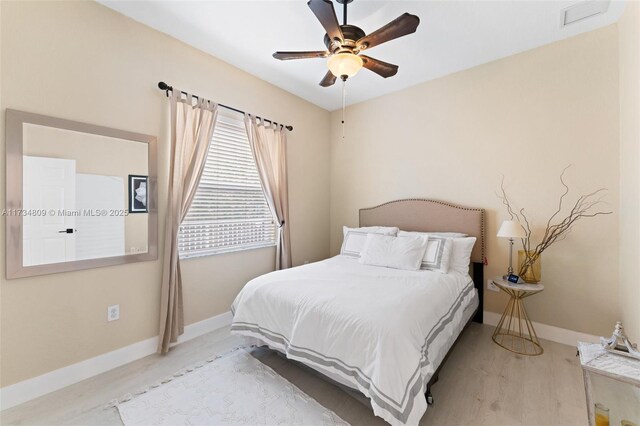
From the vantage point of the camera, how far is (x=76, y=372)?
199 cm

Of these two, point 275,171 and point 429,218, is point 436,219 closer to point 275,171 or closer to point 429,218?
point 429,218

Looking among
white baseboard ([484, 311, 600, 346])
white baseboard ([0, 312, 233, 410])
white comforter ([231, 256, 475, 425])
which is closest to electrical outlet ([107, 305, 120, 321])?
white baseboard ([0, 312, 233, 410])

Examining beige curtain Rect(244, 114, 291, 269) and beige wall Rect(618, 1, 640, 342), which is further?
beige curtain Rect(244, 114, 291, 269)

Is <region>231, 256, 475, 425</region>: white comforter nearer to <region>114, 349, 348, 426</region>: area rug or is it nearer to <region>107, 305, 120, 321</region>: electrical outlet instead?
<region>114, 349, 348, 426</region>: area rug

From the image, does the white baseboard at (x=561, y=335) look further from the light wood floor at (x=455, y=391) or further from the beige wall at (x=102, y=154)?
the beige wall at (x=102, y=154)

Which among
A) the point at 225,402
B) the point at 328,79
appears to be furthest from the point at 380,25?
the point at 225,402

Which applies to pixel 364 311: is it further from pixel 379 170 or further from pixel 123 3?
pixel 123 3

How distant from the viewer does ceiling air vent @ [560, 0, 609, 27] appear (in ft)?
6.83

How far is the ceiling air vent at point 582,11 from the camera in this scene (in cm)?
208

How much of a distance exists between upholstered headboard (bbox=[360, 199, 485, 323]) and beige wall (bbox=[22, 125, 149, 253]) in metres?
2.74

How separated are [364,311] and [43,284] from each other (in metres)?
2.24

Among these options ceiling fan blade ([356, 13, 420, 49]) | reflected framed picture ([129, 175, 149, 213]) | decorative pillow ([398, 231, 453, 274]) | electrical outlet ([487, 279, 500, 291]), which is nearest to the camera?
ceiling fan blade ([356, 13, 420, 49])

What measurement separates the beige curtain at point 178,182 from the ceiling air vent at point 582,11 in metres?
3.25

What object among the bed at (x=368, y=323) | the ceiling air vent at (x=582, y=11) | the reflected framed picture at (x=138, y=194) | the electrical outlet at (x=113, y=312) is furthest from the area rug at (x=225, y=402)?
the ceiling air vent at (x=582, y=11)
